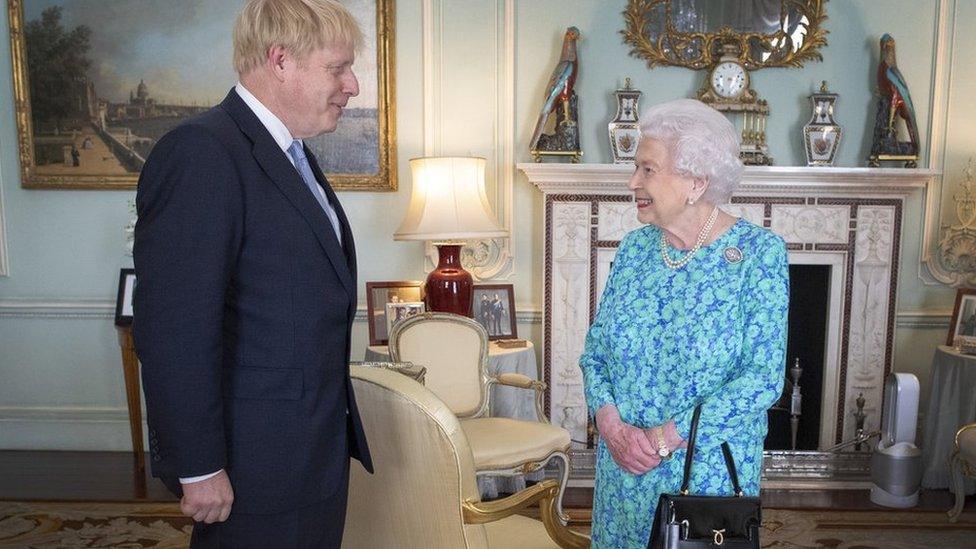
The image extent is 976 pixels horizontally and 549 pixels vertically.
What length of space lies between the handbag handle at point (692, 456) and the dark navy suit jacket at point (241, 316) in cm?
69

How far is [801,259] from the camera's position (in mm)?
3799

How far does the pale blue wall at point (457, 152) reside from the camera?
3.91m

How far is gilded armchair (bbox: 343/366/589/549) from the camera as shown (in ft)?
4.48

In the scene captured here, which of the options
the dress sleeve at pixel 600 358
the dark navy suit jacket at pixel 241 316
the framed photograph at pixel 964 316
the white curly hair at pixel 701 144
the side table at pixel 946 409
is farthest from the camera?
the framed photograph at pixel 964 316

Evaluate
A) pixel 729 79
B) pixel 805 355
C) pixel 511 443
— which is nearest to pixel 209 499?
pixel 511 443

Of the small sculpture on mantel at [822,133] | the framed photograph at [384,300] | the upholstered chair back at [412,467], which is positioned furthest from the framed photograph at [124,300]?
the small sculpture on mantel at [822,133]

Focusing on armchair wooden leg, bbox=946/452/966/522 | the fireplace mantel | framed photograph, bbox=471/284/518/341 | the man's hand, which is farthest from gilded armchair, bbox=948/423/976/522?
the man's hand

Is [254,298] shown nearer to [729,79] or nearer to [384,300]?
[384,300]

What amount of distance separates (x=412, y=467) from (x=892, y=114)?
11.2ft

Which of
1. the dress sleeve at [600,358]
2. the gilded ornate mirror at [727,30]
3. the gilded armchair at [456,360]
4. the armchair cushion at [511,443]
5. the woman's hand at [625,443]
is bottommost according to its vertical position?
the armchair cushion at [511,443]

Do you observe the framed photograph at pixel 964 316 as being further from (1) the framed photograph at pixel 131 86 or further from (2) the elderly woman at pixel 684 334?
(1) the framed photograph at pixel 131 86

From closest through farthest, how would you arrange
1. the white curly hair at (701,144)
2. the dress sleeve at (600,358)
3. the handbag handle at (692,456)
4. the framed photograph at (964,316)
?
the handbag handle at (692,456) → the white curly hair at (701,144) → the dress sleeve at (600,358) → the framed photograph at (964,316)

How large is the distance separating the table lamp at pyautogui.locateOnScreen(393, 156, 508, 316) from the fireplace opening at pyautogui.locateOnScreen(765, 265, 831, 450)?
174 centimetres

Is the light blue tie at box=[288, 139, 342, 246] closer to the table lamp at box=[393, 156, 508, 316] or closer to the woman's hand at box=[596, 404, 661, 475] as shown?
the woman's hand at box=[596, 404, 661, 475]
